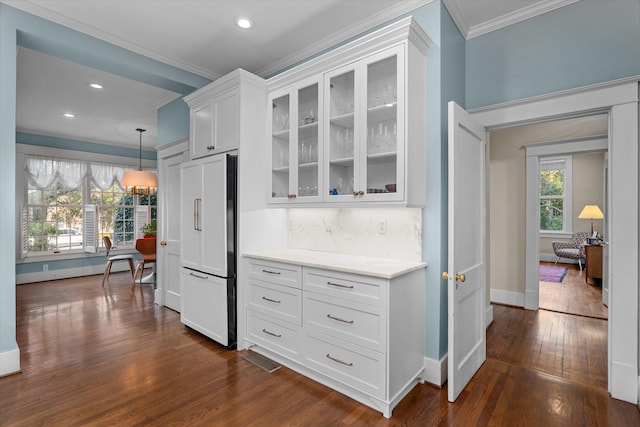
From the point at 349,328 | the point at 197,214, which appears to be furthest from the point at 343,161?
the point at 197,214

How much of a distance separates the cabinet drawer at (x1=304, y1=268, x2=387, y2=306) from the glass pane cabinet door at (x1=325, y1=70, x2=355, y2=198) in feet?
2.14

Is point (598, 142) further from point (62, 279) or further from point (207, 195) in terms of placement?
point (62, 279)

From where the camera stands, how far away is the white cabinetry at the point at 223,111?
300 centimetres

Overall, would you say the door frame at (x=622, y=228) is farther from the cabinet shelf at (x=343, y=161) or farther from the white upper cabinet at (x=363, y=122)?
the cabinet shelf at (x=343, y=161)

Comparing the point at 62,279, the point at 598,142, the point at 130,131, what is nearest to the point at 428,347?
the point at 598,142

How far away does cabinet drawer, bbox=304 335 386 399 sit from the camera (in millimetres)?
2092

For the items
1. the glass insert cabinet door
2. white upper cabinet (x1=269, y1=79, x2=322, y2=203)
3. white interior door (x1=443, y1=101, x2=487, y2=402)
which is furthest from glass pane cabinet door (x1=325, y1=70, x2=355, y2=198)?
white interior door (x1=443, y1=101, x2=487, y2=402)

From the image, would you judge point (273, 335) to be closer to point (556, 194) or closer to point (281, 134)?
point (281, 134)

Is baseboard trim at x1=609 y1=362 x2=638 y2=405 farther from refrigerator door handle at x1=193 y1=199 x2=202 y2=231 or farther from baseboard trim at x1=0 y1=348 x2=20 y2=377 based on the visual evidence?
baseboard trim at x1=0 y1=348 x2=20 y2=377

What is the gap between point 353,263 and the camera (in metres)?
2.47

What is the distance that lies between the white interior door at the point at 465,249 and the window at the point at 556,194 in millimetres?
6977

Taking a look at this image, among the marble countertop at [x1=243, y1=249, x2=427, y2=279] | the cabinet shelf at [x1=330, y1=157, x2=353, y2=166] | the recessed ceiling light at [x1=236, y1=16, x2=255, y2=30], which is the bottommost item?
the marble countertop at [x1=243, y1=249, x2=427, y2=279]

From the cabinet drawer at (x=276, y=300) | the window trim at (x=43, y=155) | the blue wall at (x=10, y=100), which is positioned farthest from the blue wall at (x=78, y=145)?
the cabinet drawer at (x=276, y=300)

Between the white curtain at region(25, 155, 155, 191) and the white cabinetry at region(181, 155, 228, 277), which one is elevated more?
the white curtain at region(25, 155, 155, 191)
